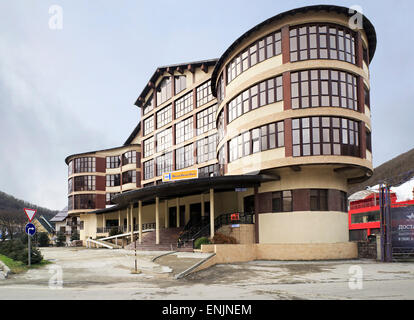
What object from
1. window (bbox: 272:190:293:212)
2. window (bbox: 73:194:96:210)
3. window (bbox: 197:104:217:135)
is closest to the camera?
window (bbox: 272:190:293:212)

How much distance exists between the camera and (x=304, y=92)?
24344 millimetres

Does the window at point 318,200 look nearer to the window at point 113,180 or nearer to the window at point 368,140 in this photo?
the window at point 368,140

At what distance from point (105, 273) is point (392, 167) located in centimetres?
18952

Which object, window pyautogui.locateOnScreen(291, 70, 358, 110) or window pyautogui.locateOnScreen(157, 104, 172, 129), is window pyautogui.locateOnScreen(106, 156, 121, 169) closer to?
window pyautogui.locateOnScreen(157, 104, 172, 129)

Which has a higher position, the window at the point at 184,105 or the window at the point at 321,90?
the window at the point at 184,105

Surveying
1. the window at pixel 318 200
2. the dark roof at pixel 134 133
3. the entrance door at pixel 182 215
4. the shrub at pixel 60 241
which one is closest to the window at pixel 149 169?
the dark roof at pixel 134 133

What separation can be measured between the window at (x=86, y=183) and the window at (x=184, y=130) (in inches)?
939

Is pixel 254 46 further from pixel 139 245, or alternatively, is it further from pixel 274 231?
pixel 139 245

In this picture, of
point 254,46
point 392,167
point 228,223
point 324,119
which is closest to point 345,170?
point 324,119

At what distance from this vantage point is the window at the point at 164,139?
152 feet

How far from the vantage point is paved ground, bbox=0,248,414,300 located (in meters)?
11.0

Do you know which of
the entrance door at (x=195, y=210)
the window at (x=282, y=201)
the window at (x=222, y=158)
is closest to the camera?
the window at (x=282, y=201)

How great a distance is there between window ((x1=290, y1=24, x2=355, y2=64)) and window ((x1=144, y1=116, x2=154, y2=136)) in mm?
28836

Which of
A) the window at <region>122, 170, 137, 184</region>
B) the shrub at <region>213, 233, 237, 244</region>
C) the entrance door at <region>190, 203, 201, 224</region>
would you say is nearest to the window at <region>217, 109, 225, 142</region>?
the shrub at <region>213, 233, 237, 244</region>
